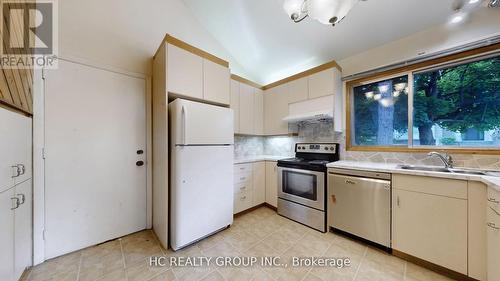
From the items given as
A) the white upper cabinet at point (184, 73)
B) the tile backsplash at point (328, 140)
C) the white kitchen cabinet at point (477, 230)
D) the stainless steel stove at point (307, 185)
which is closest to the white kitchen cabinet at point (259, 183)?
the stainless steel stove at point (307, 185)

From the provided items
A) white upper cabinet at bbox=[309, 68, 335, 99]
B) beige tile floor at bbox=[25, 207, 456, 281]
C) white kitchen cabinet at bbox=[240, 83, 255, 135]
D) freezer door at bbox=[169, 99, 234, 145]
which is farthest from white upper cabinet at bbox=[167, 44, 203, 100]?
beige tile floor at bbox=[25, 207, 456, 281]

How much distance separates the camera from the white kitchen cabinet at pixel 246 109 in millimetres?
3004

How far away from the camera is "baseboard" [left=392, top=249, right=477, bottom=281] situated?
1436 millimetres

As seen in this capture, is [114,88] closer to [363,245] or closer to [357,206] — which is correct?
[357,206]

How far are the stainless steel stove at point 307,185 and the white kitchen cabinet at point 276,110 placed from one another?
1.74ft

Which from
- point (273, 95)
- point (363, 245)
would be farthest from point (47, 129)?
point (363, 245)

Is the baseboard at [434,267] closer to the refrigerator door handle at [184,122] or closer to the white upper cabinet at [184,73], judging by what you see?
the refrigerator door handle at [184,122]

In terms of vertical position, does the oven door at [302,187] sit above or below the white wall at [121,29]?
below

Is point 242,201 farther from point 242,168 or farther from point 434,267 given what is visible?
point 434,267

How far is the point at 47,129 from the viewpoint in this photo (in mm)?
1688

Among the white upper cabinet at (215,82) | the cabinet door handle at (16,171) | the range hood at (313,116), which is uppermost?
the white upper cabinet at (215,82)

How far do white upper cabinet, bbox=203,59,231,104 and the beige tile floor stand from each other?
5.65ft

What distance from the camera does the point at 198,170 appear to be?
1.92 metres

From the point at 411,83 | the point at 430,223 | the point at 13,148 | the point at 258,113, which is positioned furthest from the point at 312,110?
the point at 13,148
